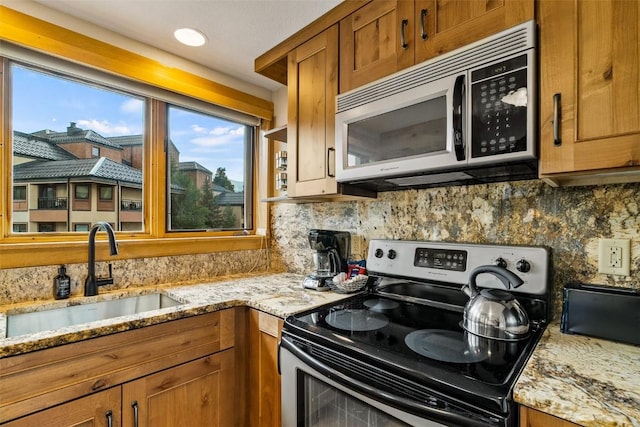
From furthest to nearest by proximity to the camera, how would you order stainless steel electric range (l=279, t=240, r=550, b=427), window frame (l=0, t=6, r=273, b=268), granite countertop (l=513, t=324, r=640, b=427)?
1. window frame (l=0, t=6, r=273, b=268)
2. stainless steel electric range (l=279, t=240, r=550, b=427)
3. granite countertop (l=513, t=324, r=640, b=427)

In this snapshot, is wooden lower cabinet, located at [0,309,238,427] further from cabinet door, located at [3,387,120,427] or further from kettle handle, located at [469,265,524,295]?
kettle handle, located at [469,265,524,295]

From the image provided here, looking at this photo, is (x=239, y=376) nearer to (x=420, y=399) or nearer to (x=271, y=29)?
(x=420, y=399)

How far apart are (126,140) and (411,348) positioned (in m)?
1.89

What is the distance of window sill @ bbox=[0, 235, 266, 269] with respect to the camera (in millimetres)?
1431

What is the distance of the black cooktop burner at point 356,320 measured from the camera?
3.74 ft

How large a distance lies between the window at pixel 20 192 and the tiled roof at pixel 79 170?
0.04 metres

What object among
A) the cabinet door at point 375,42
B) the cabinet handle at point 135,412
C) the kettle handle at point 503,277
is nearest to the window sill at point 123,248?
the cabinet handle at point 135,412

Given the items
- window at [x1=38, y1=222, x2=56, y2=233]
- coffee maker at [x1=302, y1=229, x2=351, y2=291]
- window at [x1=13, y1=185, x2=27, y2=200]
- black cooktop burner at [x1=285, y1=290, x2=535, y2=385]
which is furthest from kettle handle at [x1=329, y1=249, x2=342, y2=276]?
window at [x1=13, y1=185, x2=27, y2=200]

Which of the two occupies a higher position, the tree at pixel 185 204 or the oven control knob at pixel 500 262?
the tree at pixel 185 204

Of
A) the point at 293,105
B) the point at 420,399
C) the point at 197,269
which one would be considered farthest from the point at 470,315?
the point at 197,269

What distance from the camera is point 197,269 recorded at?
2020mm

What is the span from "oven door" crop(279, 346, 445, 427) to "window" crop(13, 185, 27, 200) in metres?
1.47

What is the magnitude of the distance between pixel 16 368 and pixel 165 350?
0.45 metres

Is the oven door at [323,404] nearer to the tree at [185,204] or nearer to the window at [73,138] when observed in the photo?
the tree at [185,204]
